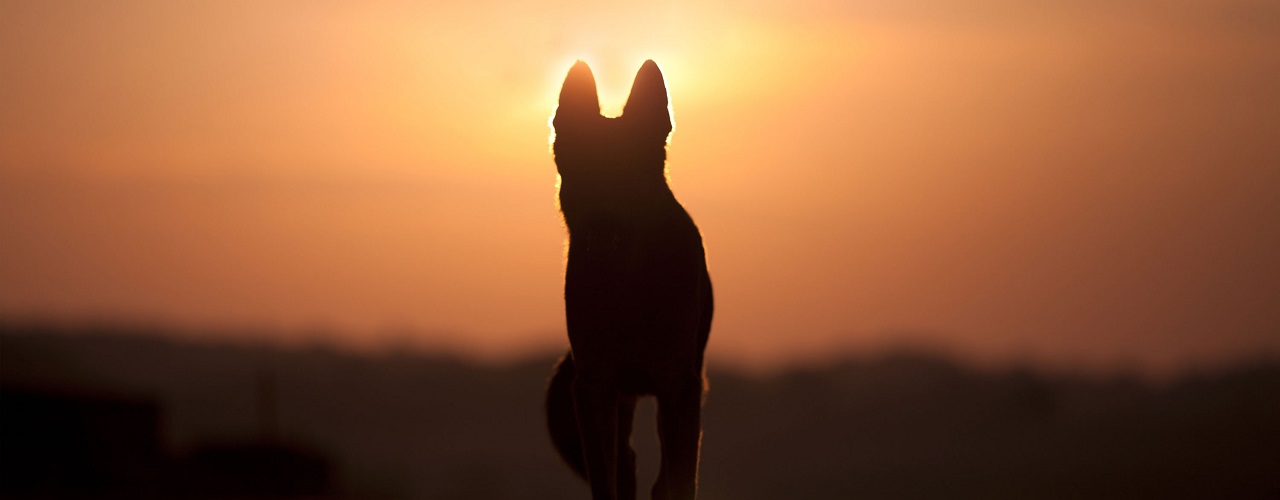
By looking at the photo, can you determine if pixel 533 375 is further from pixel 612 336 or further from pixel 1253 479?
pixel 612 336

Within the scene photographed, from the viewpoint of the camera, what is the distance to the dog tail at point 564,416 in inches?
481

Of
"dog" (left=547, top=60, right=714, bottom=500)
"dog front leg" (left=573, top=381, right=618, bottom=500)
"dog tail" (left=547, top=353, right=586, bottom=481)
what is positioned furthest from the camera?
"dog tail" (left=547, top=353, right=586, bottom=481)

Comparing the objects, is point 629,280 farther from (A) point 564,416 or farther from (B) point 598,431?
(A) point 564,416

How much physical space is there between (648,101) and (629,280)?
107 cm

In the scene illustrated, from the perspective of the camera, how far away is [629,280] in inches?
422

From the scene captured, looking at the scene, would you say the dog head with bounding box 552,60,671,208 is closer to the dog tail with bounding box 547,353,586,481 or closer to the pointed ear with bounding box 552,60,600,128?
the pointed ear with bounding box 552,60,600,128

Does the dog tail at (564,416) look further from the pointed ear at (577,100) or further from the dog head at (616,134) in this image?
the pointed ear at (577,100)

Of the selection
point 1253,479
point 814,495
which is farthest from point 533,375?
point 1253,479

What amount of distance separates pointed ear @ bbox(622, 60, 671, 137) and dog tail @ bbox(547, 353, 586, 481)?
6.07ft

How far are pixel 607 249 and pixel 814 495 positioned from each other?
189 ft

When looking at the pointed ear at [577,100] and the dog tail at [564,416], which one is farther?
the dog tail at [564,416]

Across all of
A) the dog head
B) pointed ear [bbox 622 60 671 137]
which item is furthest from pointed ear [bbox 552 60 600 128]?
pointed ear [bbox 622 60 671 137]

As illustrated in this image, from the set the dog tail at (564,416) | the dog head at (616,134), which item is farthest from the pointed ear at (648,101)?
the dog tail at (564,416)

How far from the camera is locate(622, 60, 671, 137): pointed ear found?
11.0m
